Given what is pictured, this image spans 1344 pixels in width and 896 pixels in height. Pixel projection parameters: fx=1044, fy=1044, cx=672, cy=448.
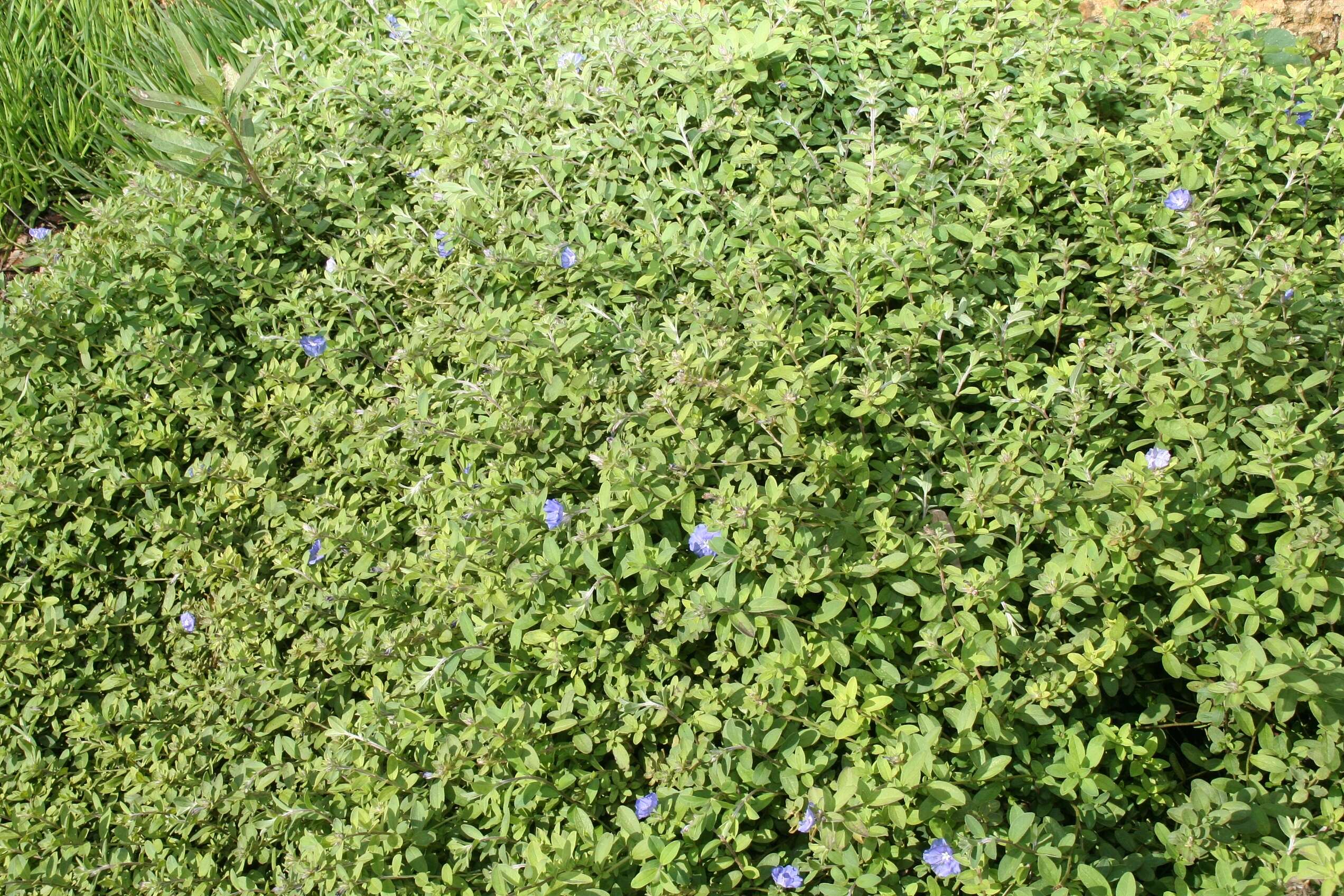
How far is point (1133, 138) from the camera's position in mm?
2742

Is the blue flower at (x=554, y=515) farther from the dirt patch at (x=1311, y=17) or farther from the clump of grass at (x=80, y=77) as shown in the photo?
the clump of grass at (x=80, y=77)

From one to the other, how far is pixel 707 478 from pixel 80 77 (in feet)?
13.1

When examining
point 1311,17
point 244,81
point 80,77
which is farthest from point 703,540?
point 80,77

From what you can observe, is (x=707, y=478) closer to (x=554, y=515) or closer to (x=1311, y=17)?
(x=554, y=515)

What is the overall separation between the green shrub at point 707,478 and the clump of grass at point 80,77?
4.80ft

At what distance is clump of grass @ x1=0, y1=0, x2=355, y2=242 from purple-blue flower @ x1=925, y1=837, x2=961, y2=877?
4092mm

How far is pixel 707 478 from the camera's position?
2285 millimetres

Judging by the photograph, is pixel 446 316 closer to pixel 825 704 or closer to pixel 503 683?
pixel 503 683

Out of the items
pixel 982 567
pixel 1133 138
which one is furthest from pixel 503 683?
pixel 1133 138

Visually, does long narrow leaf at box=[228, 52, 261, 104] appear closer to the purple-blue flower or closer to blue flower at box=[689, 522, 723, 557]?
blue flower at box=[689, 522, 723, 557]

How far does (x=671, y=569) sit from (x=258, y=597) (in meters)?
1.15

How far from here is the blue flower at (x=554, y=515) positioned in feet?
7.20

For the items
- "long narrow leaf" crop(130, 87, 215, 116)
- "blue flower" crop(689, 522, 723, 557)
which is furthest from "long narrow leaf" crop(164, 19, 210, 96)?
"blue flower" crop(689, 522, 723, 557)

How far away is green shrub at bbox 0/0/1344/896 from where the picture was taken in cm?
190
